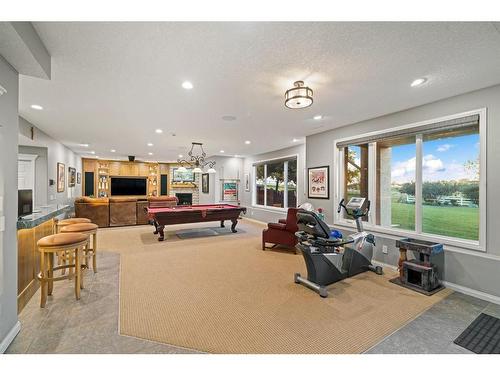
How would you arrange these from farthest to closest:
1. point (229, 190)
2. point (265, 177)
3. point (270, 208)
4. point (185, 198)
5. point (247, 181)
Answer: point (185, 198) < point (229, 190) < point (247, 181) < point (265, 177) < point (270, 208)

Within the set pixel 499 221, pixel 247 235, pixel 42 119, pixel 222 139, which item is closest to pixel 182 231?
pixel 247 235

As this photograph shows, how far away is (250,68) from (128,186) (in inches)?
394

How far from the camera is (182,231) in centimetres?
653

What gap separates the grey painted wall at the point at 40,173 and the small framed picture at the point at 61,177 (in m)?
0.86

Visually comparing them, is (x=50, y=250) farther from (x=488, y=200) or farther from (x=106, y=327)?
(x=488, y=200)

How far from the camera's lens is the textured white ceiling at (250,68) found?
1777 millimetres

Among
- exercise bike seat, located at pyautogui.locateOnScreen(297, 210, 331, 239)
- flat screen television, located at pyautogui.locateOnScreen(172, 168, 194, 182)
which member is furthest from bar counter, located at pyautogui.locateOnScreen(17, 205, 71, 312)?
flat screen television, located at pyautogui.locateOnScreen(172, 168, 194, 182)

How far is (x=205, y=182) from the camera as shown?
408 inches

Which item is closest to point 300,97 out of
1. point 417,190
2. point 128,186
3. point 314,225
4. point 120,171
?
point 314,225

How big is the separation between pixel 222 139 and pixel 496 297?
5.59 metres

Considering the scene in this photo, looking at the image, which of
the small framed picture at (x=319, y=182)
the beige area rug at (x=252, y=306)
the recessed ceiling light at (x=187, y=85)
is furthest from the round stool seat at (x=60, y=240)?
the small framed picture at (x=319, y=182)

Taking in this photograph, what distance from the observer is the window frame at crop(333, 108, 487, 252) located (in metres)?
2.77

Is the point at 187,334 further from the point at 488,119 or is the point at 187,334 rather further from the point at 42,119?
the point at 42,119

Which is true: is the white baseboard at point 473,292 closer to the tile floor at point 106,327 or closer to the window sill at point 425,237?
the tile floor at point 106,327
